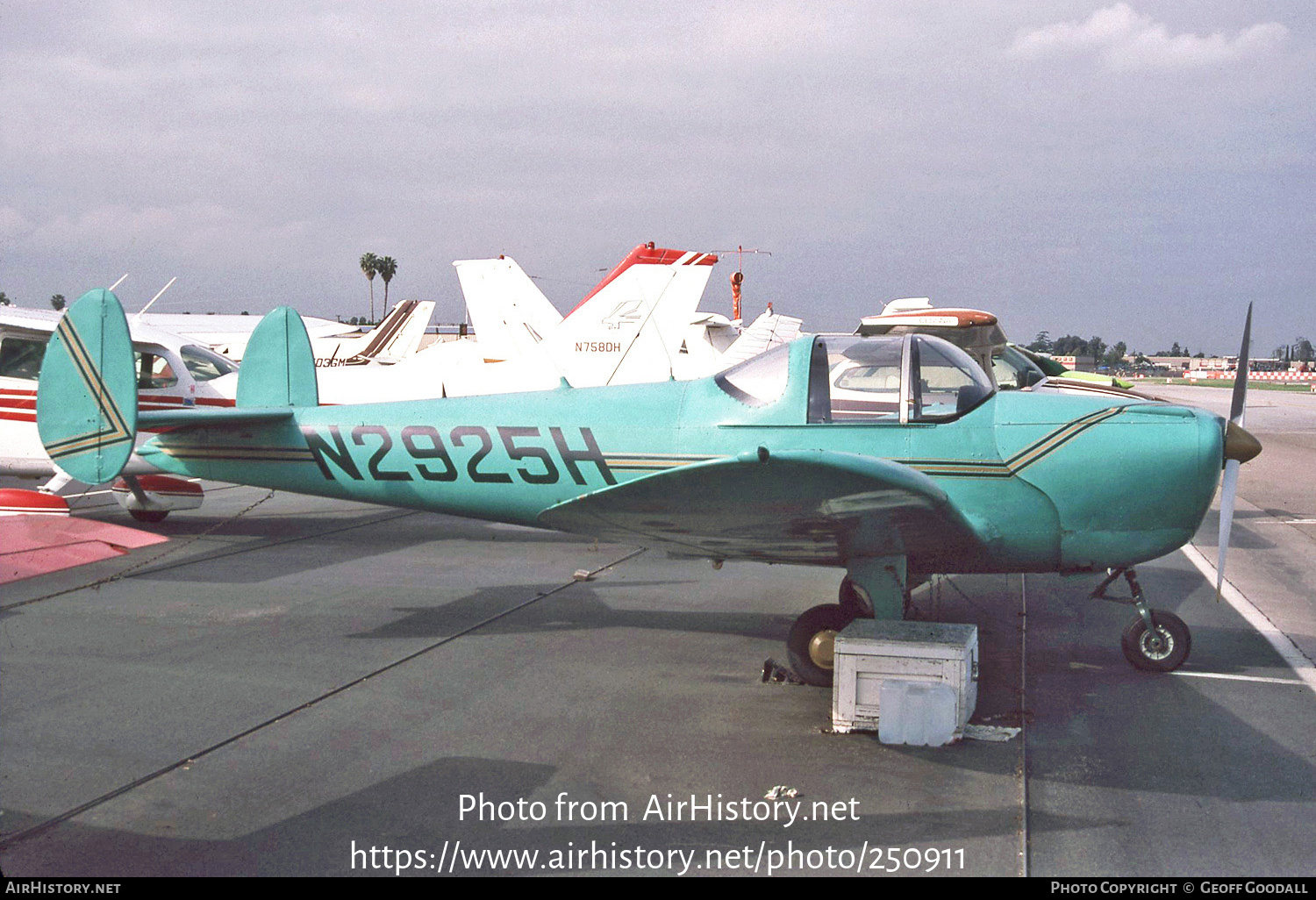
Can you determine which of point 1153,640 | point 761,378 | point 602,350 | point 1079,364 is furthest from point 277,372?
point 1079,364

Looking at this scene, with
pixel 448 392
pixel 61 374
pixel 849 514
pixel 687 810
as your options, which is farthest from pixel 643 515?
pixel 448 392

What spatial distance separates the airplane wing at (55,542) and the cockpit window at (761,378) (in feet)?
20.7

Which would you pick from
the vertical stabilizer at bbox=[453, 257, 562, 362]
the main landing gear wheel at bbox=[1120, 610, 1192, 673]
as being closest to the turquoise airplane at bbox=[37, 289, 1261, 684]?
the main landing gear wheel at bbox=[1120, 610, 1192, 673]

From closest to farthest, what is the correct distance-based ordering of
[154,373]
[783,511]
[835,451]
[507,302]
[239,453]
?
[783,511]
[835,451]
[239,453]
[154,373]
[507,302]

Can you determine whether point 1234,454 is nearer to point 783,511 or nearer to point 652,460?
point 783,511

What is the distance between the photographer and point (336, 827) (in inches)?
147

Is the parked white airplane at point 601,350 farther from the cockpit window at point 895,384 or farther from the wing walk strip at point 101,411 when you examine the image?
the cockpit window at point 895,384

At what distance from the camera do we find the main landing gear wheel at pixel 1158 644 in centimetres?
591

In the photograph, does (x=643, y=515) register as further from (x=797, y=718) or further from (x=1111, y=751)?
(x=1111, y=751)

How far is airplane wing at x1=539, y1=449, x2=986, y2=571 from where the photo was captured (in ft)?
13.5

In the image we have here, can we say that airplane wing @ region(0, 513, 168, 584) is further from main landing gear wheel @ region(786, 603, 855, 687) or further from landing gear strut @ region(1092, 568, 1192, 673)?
landing gear strut @ region(1092, 568, 1192, 673)

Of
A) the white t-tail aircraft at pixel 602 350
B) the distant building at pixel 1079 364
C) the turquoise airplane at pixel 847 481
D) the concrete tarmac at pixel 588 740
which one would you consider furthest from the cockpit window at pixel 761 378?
the distant building at pixel 1079 364

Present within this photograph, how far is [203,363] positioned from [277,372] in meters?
4.85

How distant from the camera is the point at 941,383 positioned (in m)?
5.61
